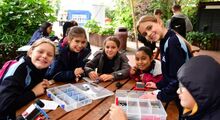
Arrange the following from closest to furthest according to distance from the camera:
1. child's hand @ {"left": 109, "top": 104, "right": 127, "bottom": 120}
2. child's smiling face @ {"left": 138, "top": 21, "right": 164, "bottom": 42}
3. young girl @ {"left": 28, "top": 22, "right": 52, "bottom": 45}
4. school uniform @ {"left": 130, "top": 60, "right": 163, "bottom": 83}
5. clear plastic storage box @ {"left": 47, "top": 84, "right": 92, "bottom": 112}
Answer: child's hand @ {"left": 109, "top": 104, "right": 127, "bottom": 120} → clear plastic storage box @ {"left": 47, "top": 84, "right": 92, "bottom": 112} → child's smiling face @ {"left": 138, "top": 21, "right": 164, "bottom": 42} → school uniform @ {"left": 130, "top": 60, "right": 163, "bottom": 83} → young girl @ {"left": 28, "top": 22, "right": 52, "bottom": 45}

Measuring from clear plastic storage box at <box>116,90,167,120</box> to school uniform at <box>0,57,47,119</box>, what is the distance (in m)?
0.80

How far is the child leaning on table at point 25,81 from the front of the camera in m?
2.04

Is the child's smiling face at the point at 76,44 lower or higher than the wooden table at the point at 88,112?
higher

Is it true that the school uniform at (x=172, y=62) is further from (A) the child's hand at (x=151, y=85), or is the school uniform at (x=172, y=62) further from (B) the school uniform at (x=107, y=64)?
(B) the school uniform at (x=107, y=64)

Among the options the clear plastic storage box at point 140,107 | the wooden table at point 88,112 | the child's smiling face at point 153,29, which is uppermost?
the child's smiling face at point 153,29

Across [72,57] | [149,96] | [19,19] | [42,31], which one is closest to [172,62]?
[149,96]

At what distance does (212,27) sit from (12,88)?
11.9 metres

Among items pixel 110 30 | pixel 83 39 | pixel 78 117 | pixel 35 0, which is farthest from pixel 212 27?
pixel 78 117

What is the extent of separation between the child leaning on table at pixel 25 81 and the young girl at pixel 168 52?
0.98 m

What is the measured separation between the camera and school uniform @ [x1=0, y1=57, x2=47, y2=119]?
2.03 meters

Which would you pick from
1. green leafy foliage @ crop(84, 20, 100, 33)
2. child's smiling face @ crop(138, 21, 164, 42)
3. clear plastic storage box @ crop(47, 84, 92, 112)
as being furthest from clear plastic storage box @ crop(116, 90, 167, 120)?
green leafy foliage @ crop(84, 20, 100, 33)

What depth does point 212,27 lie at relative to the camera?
1238 cm

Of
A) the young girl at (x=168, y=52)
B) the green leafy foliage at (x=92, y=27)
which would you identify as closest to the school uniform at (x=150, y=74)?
the young girl at (x=168, y=52)

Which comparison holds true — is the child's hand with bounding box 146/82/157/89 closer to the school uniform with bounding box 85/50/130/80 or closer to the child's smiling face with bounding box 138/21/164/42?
the child's smiling face with bounding box 138/21/164/42
